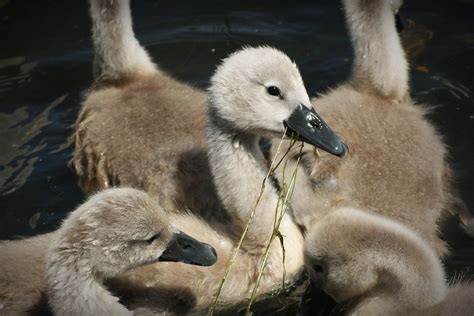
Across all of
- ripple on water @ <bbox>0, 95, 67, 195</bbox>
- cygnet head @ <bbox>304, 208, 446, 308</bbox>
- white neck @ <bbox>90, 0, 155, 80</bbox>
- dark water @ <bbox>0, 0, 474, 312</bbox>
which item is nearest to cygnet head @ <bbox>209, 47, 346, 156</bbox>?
cygnet head @ <bbox>304, 208, 446, 308</bbox>

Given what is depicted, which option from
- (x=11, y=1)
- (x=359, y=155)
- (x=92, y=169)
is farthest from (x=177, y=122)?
(x=11, y=1)

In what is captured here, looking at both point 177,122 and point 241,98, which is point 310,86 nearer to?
point 177,122

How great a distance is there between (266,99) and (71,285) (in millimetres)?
1454

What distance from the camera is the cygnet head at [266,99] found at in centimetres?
504

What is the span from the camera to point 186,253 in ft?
15.5

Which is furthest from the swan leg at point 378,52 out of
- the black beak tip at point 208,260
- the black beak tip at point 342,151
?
the black beak tip at point 208,260

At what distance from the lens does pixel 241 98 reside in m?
5.11

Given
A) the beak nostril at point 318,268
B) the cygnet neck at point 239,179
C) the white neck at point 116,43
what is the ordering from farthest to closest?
the white neck at point 116,43 < the cygnet neck at point 239,179 < the beak nostril at point 318,268

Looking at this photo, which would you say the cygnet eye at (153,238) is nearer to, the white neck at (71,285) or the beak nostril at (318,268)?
the white neck at (71,285)

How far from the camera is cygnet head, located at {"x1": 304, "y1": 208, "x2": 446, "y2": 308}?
467cm

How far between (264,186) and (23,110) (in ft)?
9.06

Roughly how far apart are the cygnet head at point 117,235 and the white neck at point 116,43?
6.56ft

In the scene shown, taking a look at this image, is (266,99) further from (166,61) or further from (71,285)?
(166,61)

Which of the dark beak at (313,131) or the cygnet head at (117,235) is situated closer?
the cygnet head at (117,235)
